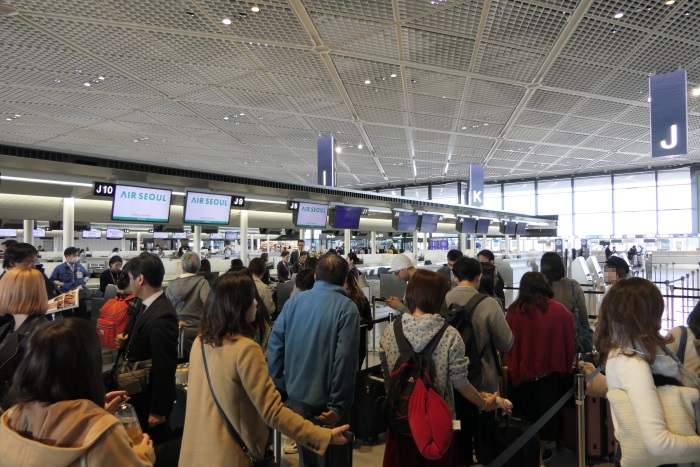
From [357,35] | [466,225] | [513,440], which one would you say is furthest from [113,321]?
[466,225]

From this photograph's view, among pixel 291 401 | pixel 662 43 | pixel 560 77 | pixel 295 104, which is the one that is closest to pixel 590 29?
pixel 662 43

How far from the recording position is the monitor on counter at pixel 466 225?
51.9 ft

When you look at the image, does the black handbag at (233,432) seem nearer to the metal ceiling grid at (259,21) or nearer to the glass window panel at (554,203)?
the metal ceiling grid at (259,21)

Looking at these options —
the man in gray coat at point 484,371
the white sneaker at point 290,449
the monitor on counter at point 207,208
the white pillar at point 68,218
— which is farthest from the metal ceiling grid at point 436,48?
the white pillar at point 68,218

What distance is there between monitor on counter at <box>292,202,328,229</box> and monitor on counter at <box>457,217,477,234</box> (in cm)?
714

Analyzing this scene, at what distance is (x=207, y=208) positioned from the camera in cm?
770

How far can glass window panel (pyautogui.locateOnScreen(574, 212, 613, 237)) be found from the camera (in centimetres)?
2386

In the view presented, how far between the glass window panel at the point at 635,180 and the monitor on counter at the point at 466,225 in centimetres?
1152

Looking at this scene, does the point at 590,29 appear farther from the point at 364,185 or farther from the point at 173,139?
the point at 364,185

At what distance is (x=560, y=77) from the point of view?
857cm

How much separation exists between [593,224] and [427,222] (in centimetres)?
1498

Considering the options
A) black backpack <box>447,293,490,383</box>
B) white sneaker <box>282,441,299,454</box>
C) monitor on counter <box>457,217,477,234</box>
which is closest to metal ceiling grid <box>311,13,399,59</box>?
black backpack <box>447,293,490,383</box>

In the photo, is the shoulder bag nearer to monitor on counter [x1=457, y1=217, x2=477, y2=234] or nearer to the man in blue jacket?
the man in blue jacket

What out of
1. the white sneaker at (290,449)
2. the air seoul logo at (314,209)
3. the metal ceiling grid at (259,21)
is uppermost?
the metal ceiling grid at (259,21)
